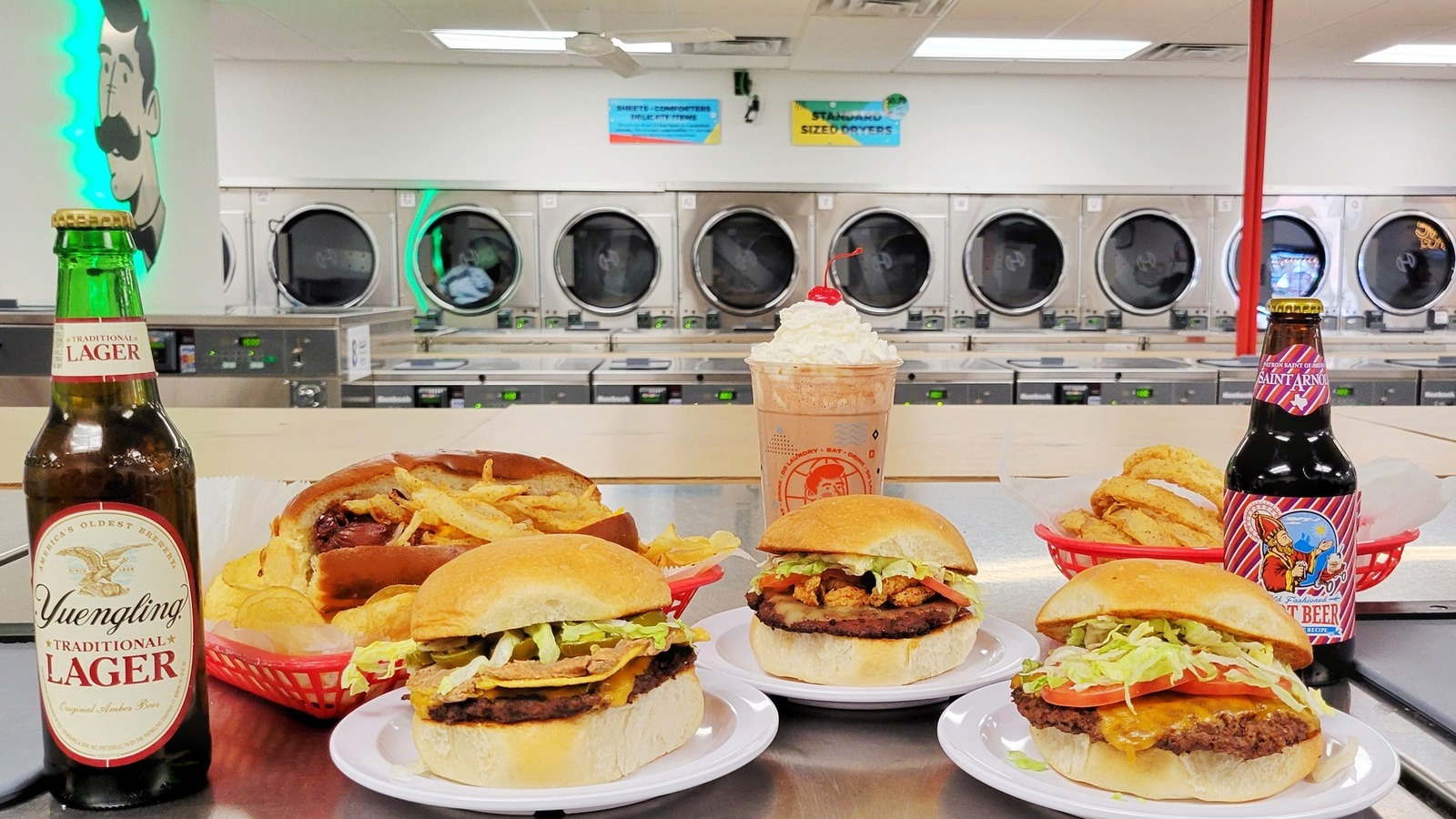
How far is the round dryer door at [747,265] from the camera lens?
8.22m

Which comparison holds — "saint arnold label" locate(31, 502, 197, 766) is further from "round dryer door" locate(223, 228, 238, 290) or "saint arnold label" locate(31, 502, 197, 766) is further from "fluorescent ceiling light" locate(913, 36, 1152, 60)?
"round dryer door" locate(223, 228, 238, 290)

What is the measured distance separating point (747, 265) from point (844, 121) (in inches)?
54.3

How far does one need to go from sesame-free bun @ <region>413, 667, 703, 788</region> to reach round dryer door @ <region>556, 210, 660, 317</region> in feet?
24.3

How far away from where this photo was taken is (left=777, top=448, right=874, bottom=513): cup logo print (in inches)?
56.9

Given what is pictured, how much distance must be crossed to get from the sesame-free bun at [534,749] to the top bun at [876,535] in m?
0.35

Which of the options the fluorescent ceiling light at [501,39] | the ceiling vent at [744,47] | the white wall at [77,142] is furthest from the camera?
the ceiling vent at [744,47]

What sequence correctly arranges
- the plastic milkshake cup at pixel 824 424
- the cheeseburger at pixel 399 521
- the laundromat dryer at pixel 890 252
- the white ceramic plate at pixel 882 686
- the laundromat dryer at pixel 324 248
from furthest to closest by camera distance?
the laundromat dryer at pixel 890 252
the laundromat dryer at pixel 324 248
the plastic milkshake cup at pixel 824 424
the cheeseburger at pixel 399 521
the white ceramic plate at pixel 882 686

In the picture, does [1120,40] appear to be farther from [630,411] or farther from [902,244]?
[630,411]

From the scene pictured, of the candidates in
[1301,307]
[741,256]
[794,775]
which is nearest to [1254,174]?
[1301,307]

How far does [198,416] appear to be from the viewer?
3246mm

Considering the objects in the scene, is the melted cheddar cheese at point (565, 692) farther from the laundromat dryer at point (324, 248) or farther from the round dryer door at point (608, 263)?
the laundromat dryer at point (324, 248)

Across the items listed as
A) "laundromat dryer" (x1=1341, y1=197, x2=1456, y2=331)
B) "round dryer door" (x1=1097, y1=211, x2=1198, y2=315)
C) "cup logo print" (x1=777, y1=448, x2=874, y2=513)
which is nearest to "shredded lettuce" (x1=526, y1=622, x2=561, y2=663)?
"cup logo print" (x1=777, y1=448, x2=874, y2=513)

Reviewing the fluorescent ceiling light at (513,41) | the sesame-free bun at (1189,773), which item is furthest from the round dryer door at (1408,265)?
the sesame-free bun at (1189,773)

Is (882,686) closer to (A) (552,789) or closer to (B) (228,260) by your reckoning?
(A) (552,789)
